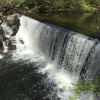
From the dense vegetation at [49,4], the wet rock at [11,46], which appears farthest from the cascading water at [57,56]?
the dense vegetation at [49,4]

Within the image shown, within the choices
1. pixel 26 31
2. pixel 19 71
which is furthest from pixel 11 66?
pixel 26 31

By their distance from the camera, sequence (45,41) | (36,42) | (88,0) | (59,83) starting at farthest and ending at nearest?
(88,0), (36,42), (45,41), (59,83)

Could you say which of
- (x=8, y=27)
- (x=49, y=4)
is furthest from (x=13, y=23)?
(x=49, y=4)

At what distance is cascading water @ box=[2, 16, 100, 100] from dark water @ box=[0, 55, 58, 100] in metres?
0.05

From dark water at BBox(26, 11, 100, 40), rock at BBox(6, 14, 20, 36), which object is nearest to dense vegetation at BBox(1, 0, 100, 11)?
dark water at BBox(26, 11, 100, 40)

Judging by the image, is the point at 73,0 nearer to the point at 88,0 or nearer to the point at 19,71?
the point at 88,0

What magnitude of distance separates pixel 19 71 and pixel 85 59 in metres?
4.46

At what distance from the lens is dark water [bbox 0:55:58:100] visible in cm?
548

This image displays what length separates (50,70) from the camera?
24.6 ft

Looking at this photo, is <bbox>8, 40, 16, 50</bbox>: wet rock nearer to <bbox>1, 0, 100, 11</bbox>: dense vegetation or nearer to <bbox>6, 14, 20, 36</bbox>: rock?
<bbox>6, 14, 20, 36</bbox>: rock

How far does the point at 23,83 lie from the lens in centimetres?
626

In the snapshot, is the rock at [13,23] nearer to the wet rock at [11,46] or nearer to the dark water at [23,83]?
the wet rock at [11,46]

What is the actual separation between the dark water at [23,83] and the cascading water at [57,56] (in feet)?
0.17

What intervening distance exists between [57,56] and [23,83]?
3034 mm
